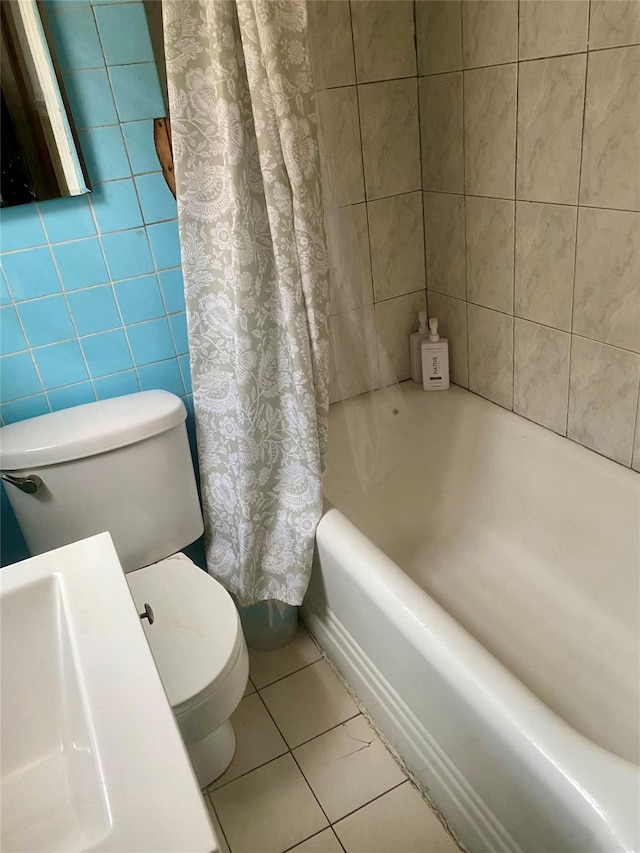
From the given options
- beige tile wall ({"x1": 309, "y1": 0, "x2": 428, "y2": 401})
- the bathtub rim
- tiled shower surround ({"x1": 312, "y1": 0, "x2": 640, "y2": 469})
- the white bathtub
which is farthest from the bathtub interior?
Result: the bathtub rim

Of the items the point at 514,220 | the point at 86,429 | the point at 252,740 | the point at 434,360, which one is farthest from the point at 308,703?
the point at 514,220

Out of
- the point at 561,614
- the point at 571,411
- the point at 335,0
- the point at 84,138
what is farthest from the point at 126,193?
the point at 561,614

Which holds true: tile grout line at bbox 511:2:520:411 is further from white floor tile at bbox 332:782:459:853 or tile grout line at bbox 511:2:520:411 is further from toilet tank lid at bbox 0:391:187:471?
white floor tile at bbox 332:782:459:853

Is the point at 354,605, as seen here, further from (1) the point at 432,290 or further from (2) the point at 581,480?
(1) the point at 432,290

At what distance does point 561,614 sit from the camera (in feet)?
5.42

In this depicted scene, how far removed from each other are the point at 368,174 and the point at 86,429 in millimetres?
1102

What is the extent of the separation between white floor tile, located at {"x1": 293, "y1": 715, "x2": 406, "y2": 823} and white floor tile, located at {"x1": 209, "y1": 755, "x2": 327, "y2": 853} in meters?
0.03

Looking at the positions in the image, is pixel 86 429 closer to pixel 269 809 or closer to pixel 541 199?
pixel 269 809

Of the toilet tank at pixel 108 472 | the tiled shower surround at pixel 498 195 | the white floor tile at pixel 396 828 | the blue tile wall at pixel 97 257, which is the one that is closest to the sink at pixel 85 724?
the toilet tank at pixel 108 472

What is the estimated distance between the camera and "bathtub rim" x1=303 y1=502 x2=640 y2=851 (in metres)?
0.86

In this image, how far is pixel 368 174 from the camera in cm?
186

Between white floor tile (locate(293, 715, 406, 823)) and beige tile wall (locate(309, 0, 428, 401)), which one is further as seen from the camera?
beige tile wall (locate(309, 0, 428, 401))

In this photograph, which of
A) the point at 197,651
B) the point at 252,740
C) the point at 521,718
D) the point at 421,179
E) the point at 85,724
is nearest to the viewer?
the point at 85,724

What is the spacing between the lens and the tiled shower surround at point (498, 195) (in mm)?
1374
